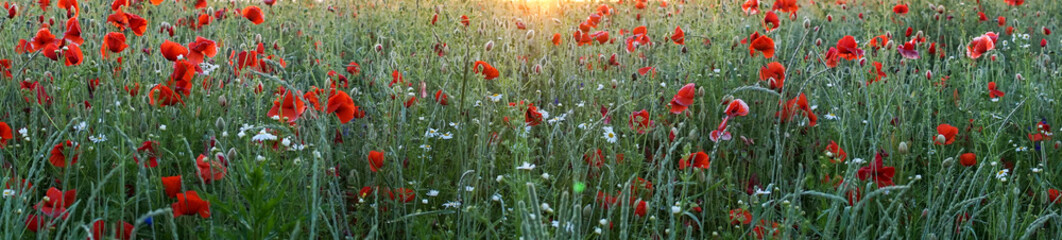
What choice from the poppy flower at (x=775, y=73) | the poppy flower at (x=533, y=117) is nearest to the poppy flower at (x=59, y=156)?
the poppy flower at (x=533, y=117)

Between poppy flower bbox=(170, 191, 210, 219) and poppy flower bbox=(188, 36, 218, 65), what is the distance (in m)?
0.92

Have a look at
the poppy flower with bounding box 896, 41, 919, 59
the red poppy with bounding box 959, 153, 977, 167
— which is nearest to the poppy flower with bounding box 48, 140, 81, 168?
the red poppy with bounding box 959, 153, 977, 167

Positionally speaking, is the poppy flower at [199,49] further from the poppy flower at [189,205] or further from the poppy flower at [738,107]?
the poppy flower at [738,107]

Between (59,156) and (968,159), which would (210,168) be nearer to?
(59,156)

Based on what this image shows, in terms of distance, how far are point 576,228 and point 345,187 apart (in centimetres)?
145

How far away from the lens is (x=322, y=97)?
6.36ft

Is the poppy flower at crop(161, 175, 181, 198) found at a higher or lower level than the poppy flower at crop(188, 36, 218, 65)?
lower

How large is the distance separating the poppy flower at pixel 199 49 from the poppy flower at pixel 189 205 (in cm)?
92

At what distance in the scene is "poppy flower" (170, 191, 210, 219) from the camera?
5.31 ft

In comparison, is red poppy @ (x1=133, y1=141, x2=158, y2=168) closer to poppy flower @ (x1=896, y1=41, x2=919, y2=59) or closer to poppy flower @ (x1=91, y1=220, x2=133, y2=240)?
poppy flower @ (x1=91, y1=220, x2=133, y2=240)

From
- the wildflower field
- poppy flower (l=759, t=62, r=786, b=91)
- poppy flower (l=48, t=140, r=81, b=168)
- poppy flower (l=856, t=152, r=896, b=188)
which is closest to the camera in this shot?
the wildflower field

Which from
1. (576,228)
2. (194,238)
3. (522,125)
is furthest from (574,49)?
(576,228)

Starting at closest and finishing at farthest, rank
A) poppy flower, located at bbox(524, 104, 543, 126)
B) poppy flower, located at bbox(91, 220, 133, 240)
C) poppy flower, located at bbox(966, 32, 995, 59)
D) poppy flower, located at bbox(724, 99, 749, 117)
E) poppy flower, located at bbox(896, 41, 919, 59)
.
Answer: poppy flower, located at bbox(91, 220, 133, 240)
poppy flower, located at bbox(724, 99, 749, 117)
poppy flower, located at bbox(524, 104, 543, 126)
poppy flower, located at bbox(966, 32, 995, 59)
poppy flower, located at bbox(896, 41, 919, 59)

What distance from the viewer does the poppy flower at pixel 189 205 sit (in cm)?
162
